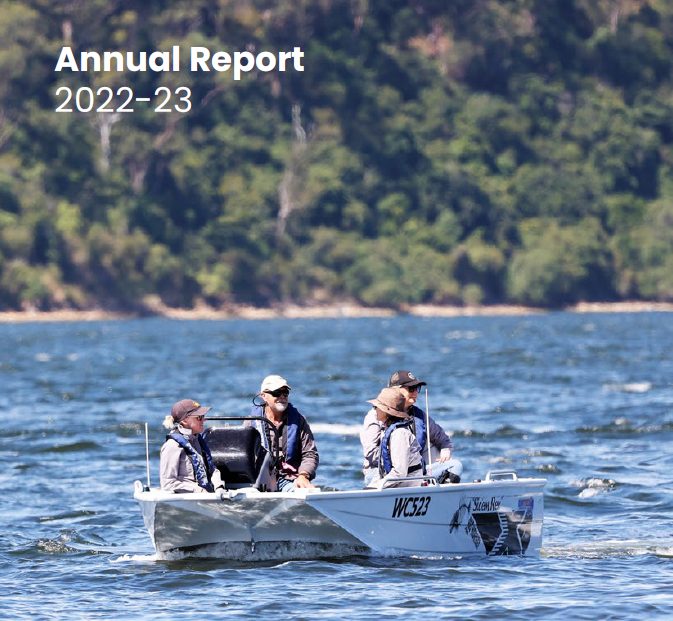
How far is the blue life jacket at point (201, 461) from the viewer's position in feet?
55.4

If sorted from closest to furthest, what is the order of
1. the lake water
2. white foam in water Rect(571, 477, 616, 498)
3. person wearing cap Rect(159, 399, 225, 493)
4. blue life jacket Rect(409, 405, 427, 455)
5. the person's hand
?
1. the lake water
2. person wearing cap Rect(159, 399, 225, 493)
3. the person's hand
4. blue life jacket Rect(409, 405, 427, 455)
5. white foam in water Rect(571, 477, 616, 498)

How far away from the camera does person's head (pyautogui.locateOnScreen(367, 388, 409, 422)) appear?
17266 mm

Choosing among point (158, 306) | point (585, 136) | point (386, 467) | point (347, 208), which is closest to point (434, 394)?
point (386, 467)

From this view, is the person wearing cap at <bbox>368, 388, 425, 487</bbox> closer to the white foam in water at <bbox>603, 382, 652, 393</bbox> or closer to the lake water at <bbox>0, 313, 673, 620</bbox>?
the lake water at <bbox>0, 313, 673, 620</bbox>

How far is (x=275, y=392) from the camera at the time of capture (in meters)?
17.2

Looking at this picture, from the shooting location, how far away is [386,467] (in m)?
17.4

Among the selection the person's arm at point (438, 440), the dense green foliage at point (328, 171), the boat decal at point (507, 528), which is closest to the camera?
the person's arm at point (438, 440)

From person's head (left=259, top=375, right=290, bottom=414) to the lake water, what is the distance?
1601 mm

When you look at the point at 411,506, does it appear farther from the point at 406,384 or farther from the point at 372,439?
the point at 406,384

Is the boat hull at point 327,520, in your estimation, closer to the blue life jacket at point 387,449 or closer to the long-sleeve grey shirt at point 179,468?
the long-sleeve grey shirt at point 179,468

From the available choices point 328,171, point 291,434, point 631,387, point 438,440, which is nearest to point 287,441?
point 291,434

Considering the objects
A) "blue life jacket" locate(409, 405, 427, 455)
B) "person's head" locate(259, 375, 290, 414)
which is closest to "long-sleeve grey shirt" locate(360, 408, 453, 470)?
"blue life jacket" locate(409, 405, 427, 455)

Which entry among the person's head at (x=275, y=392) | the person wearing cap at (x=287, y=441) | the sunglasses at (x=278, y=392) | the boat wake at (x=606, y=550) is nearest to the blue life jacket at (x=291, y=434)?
the person wearing cap at (x=287, y=441)

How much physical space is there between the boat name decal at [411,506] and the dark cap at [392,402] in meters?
0.82
